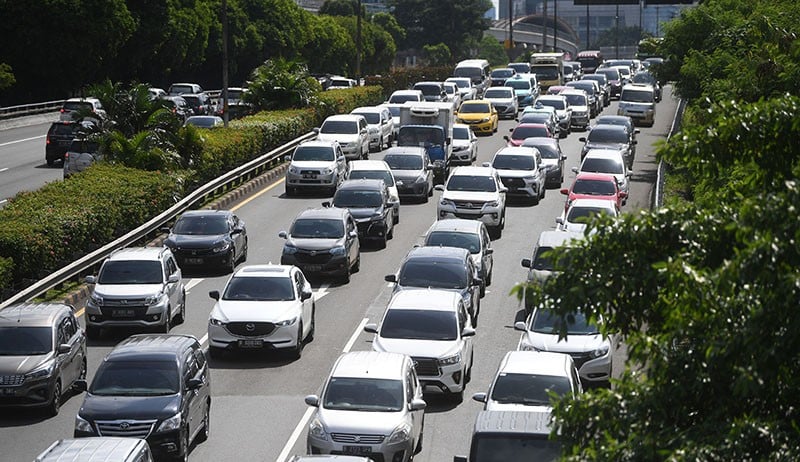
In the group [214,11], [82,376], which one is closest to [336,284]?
[82,376]

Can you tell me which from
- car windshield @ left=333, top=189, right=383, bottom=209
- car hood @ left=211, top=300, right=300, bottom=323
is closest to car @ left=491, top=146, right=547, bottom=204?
car windshield @ left=333, top=189, right=383, bottom=209

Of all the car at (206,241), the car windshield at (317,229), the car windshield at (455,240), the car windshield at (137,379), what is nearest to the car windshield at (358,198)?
the car at (206,241)

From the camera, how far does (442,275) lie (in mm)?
26031

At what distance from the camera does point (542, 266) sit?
2814 cm

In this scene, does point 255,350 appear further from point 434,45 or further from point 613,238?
point 434,45

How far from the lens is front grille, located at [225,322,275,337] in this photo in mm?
23562

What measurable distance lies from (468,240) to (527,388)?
1089 cm

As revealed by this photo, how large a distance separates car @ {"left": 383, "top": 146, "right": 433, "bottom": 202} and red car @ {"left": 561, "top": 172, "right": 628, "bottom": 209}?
5573mm

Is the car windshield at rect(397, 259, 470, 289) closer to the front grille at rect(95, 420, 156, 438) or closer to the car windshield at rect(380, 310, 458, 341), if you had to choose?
the car windshield at rect(380, 310, 458, 341)

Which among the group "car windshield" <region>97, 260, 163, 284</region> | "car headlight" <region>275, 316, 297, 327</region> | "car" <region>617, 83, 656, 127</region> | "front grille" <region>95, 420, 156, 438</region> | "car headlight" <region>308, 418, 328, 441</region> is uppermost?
"car windshield" <region>97, 260, 163, 284</region>

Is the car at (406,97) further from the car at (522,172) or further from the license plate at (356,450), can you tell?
the license plate at (356,450)

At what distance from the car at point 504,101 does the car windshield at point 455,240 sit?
3704 cm

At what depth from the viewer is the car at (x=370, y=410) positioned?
17391 millimetres

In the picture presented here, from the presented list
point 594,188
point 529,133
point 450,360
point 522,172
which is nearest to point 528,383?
point 450,360
